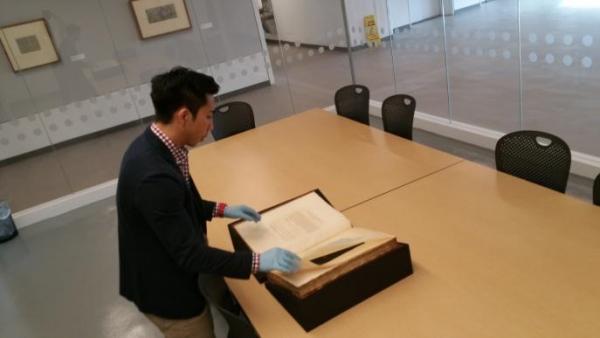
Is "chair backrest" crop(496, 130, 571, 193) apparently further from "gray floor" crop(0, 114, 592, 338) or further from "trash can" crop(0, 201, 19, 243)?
"trash can" crop(0, 201, 19, 243)

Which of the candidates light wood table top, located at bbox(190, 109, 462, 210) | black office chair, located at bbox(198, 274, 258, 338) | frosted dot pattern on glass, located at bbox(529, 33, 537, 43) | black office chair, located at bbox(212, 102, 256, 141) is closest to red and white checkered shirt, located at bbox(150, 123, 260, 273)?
black office chair, located at bbox(198, 274, 258, 338)

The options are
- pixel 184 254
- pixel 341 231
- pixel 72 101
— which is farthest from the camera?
pixel 72 101

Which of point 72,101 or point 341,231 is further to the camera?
point 72,101

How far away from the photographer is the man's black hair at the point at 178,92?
1.41 meters

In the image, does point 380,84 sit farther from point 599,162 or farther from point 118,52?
point 118,52

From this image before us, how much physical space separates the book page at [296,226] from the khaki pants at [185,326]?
355mm

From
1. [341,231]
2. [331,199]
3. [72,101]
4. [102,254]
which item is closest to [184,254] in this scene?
[341,231]

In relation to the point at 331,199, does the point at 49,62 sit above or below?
above

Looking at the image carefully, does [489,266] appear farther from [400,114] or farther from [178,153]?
[400,114]

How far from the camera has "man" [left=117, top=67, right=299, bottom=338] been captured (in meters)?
1.39

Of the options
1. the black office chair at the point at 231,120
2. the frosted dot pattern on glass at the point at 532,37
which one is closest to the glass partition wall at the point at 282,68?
the frosted dot pattern on glass at the point at 532,37

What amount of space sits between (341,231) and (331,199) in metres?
0.59

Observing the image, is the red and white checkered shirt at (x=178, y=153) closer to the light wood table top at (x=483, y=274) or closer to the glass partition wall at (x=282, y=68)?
the light wood table top at (x=483, y=274)

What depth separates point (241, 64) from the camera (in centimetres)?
613
